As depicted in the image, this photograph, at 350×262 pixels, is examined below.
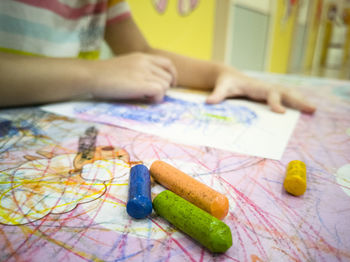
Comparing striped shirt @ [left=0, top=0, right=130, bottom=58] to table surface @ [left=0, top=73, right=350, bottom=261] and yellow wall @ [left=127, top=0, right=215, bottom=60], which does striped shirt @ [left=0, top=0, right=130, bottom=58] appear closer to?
table surface @ [left=0, top=73, right=350, bottom=261]

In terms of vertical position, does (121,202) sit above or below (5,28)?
below

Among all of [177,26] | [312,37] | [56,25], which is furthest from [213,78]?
[312,37]

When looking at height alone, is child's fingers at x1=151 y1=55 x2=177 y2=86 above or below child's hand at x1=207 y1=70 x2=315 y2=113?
above

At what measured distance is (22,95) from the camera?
20.4 inches

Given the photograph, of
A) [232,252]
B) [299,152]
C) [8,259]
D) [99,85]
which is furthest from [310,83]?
[8,259]

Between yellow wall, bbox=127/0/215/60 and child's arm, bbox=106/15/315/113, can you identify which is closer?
child's arm, bbox=106/15/315/113

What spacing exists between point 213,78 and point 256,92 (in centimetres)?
15

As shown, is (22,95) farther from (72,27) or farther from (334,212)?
(334,212)

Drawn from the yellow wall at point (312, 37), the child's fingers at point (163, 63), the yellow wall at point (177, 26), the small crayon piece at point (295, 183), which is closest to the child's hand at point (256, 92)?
the child's fingers at point (163, 63)

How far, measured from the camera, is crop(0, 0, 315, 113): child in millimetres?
524

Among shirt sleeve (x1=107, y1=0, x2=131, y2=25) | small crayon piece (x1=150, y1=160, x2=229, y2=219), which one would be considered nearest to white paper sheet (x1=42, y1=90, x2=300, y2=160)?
small crayon piece (x1=150, y1=160, x2=229, y2=219)

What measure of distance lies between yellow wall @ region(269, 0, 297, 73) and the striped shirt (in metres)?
2.52

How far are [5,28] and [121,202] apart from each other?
0.57 meters

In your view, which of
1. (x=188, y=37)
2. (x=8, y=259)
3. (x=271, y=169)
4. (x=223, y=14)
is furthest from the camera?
(x=223, y=14)
